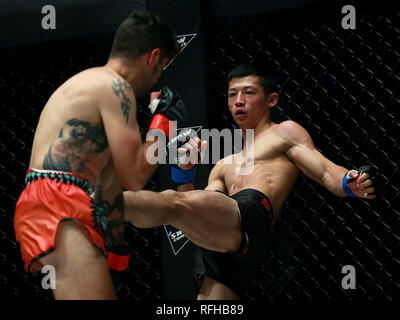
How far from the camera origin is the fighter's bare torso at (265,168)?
2203 millimetres

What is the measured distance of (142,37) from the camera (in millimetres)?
1691

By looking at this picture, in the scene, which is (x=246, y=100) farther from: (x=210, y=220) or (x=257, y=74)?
(x=210, y=220)

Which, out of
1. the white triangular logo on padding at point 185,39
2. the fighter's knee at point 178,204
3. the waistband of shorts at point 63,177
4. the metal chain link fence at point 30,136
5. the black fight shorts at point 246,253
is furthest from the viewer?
the metal chain link fence at point 30,136

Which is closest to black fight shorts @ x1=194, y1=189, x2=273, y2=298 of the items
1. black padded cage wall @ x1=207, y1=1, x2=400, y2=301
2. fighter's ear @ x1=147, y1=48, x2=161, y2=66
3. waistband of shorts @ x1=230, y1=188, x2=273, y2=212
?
waistband of shorts @ x1=230, y1=188, x2=273, y2=212

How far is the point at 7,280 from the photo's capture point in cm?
277

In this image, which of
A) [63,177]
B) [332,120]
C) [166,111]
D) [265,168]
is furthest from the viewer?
[332,120]

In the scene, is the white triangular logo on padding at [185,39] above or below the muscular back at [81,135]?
above

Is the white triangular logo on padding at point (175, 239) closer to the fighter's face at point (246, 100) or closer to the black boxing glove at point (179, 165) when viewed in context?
the black boxing glove at point (179, 165)

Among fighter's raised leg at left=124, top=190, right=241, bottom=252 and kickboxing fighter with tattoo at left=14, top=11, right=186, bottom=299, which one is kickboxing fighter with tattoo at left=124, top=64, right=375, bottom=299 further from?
kickboxing fighter with tattoo at left=14, top=11, right=186, bottom=299

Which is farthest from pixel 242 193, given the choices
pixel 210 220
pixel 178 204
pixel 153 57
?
pixel 153 57

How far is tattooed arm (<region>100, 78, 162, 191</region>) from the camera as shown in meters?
1.48

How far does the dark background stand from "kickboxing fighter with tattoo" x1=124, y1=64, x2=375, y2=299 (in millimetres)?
165

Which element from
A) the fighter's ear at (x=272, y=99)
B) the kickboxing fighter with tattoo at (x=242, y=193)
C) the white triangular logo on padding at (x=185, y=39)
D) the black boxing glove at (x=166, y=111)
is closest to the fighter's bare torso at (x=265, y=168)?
the kickboxing fighter with tattoo at (x=242, y=193)

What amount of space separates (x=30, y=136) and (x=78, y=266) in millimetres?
→ 1629
